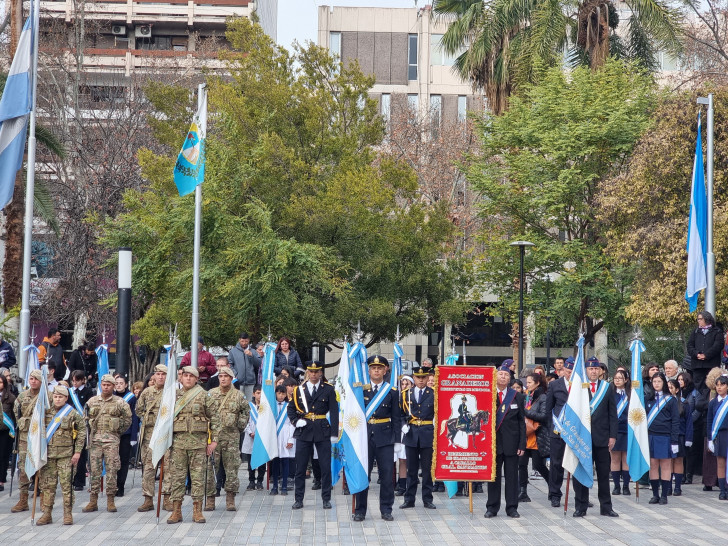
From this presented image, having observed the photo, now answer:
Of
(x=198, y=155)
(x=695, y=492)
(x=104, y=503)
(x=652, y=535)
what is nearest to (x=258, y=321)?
(x=198, y=155)

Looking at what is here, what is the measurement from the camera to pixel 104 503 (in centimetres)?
1397

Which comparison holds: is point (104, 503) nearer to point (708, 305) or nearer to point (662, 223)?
point (708, 305)

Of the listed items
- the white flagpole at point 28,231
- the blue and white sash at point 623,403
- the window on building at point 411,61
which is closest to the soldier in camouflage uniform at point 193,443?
the white flagpole at point 28,231

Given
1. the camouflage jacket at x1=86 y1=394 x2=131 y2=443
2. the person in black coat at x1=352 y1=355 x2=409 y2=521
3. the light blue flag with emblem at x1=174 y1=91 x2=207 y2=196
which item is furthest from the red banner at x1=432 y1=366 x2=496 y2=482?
the light blue flag with emblem at x1=174 y1=91 x2=207 y2=196

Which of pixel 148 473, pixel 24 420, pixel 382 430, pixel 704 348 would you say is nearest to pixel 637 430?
pixel 704 348

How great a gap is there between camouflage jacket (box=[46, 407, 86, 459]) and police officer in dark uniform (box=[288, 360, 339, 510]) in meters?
2.79

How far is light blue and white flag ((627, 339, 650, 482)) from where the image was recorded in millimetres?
14164

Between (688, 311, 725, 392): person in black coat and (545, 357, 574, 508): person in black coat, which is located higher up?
(688, 311, 725, 392): person in black coat

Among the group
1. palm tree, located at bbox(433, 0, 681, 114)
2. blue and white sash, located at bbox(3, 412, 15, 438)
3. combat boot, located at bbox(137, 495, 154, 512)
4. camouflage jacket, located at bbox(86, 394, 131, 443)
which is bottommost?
combat boot, located at bbox(137, 495, 154, 512)

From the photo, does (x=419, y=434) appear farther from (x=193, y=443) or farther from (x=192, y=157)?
(x=192, y=157)

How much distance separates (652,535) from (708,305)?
10104mm

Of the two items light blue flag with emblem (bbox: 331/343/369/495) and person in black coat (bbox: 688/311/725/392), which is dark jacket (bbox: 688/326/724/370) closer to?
person in black coat (bbox: 688/311/725/392)

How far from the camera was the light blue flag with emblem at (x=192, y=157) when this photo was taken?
20562 mm

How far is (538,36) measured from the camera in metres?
30.1
